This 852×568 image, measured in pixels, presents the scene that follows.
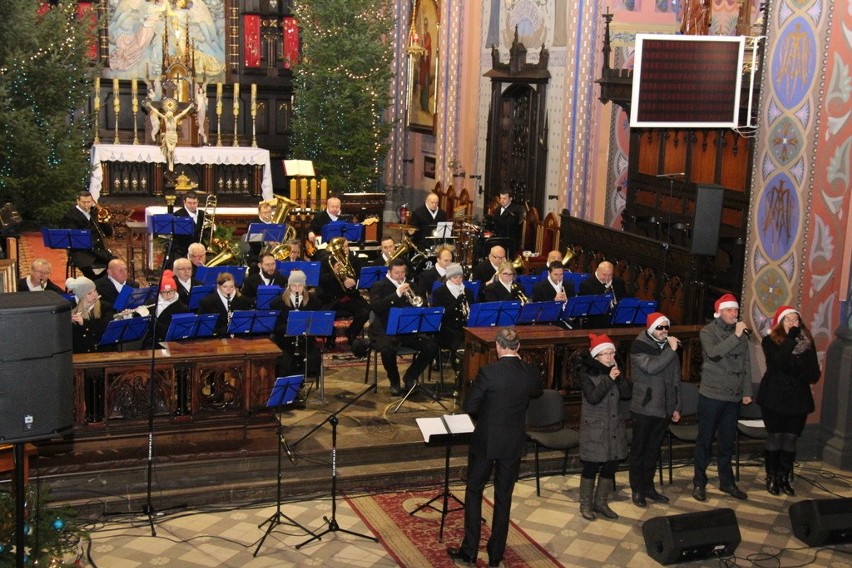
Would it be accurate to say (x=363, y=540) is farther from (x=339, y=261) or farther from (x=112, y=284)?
(x=339, y=261)

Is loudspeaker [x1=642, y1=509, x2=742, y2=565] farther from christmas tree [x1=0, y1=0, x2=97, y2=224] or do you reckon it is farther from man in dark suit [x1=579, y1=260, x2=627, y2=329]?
christmas tree [x1=0, y1=0, x2=97, y2=224]

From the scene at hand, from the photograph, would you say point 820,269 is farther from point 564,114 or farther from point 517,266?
point 564,114

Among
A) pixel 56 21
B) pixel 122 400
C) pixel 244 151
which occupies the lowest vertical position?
pixel 122 400

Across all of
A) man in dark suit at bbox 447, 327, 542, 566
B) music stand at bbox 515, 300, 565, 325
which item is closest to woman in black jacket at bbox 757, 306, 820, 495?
music stand at bbox 515, 300, 565, 325

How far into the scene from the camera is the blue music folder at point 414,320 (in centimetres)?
1104

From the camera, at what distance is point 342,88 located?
2355 cm

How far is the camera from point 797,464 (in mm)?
11273

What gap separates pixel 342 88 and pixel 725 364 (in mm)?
15282

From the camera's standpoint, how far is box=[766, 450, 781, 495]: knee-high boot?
33.9 feet

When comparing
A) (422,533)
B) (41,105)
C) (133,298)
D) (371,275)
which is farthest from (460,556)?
(41,105)

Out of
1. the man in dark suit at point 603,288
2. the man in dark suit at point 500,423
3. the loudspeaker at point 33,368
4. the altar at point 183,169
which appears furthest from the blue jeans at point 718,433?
the altar at point 183,169

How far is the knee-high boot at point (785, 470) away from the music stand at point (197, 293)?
19.9 ft

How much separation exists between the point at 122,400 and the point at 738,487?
5.92 metres

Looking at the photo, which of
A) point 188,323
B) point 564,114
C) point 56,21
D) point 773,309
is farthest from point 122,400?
point 56,21
